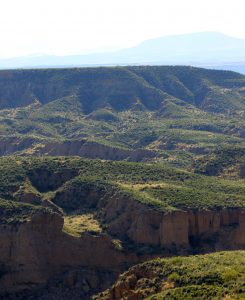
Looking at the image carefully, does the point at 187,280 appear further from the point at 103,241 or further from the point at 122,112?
the point at 122,112

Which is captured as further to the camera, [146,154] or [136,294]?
[146,154]

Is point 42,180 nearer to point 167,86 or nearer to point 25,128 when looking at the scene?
point 25,128

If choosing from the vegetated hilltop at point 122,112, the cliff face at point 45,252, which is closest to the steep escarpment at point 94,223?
the cliff face at point 45,252

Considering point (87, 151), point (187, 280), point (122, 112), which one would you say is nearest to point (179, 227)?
point (187, 280)

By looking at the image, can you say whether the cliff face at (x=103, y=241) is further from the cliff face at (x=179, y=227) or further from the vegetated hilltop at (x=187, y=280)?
the vegetated hilltop at (x=187, y=280)

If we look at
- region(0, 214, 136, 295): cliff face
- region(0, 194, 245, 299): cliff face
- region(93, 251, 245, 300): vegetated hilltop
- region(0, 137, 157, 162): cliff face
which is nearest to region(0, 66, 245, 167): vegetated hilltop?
region(0, 137, 157, 162): cliff face

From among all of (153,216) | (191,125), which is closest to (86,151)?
(191,125)

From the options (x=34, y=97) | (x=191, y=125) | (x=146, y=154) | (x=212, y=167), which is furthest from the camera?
(x=34, y=97)
